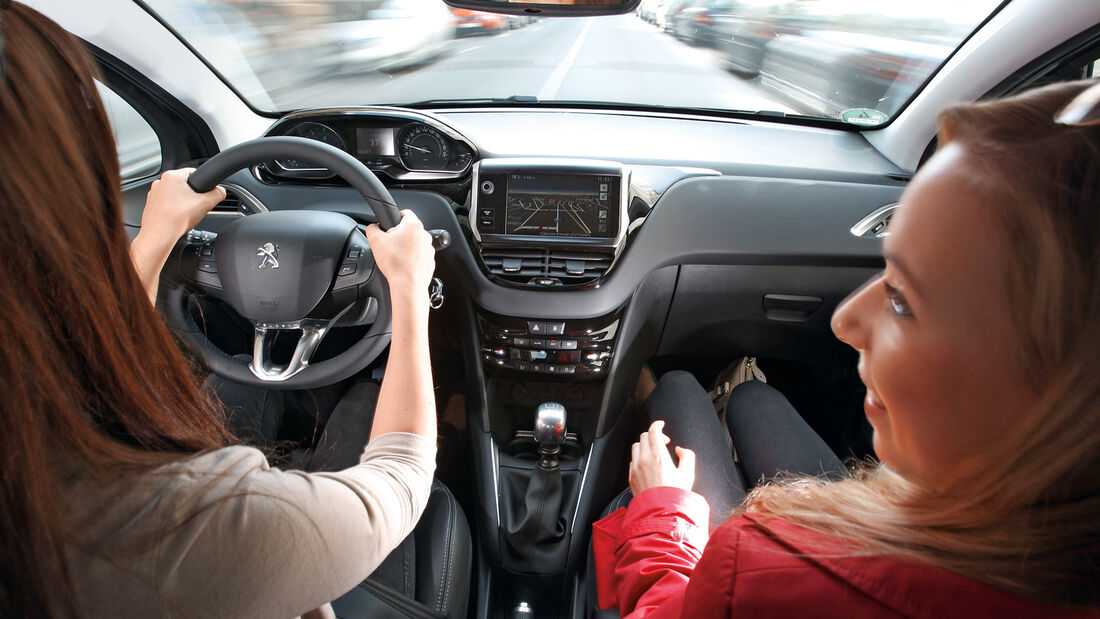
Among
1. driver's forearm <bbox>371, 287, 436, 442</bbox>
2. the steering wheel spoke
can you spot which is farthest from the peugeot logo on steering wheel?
driver's forearm <bbox>371, 287, 436, 442</bbox>

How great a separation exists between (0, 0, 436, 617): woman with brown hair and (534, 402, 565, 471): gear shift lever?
121 cm

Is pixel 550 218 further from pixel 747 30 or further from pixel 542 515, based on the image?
pixel 747 30

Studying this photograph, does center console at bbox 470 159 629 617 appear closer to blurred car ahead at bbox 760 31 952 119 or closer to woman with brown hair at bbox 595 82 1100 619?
blurred car ahead at bbox 760 31 952 119

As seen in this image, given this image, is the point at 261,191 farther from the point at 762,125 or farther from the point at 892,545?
the point at 892,545

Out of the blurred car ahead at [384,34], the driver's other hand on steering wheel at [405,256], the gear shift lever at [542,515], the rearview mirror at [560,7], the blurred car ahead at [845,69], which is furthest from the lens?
the blurred car ahead at [384,34]

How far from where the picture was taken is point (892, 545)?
61cm

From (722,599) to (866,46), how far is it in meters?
4.38

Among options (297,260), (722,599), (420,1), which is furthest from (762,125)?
(420,1)

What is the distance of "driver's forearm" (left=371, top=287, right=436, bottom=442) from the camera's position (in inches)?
42.6

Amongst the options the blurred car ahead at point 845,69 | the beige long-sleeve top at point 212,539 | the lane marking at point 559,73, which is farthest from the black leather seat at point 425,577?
the blurred car ahead at point 845,69

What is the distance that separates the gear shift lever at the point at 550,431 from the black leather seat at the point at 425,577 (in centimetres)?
41

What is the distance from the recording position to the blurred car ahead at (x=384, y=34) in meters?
6.55

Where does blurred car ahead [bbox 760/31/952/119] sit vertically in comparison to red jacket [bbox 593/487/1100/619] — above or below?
above

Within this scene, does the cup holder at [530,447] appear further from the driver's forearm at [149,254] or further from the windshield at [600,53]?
the windshield at [600,53]
